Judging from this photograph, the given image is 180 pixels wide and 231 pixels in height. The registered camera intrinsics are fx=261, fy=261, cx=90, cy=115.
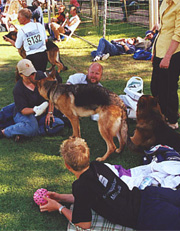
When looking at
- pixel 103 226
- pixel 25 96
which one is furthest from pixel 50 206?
pixel 25 96

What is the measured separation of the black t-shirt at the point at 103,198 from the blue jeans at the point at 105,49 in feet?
22.5

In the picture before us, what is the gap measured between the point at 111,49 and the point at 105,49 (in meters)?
0.22

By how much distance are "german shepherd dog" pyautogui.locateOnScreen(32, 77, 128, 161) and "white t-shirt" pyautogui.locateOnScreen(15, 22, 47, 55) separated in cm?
244

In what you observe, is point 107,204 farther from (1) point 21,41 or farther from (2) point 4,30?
(2) point 4,30

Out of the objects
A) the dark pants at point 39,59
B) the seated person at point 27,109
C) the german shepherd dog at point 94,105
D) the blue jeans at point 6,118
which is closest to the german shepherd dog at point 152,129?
the german shepherd dog at point 94,105

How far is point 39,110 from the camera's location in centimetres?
395

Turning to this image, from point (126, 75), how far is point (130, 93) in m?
2.61

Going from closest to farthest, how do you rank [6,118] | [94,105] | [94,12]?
[94,105], [6,118], [94,12]

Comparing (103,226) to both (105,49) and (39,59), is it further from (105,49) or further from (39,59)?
(105,49)

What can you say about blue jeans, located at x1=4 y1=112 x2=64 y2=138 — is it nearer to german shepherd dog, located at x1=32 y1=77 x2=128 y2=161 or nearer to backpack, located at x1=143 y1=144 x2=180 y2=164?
german shepherd dog, located at x1=32 y1=77 x2=128 y2=161

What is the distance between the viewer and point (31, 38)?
6078 mm

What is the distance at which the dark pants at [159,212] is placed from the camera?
2.10 metres

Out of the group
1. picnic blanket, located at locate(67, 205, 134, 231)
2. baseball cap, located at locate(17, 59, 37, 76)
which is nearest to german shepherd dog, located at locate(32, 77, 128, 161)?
baseball cap, located at locate(17, 59, 37, 76)

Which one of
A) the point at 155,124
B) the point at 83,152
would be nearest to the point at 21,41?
the point at 155,124
